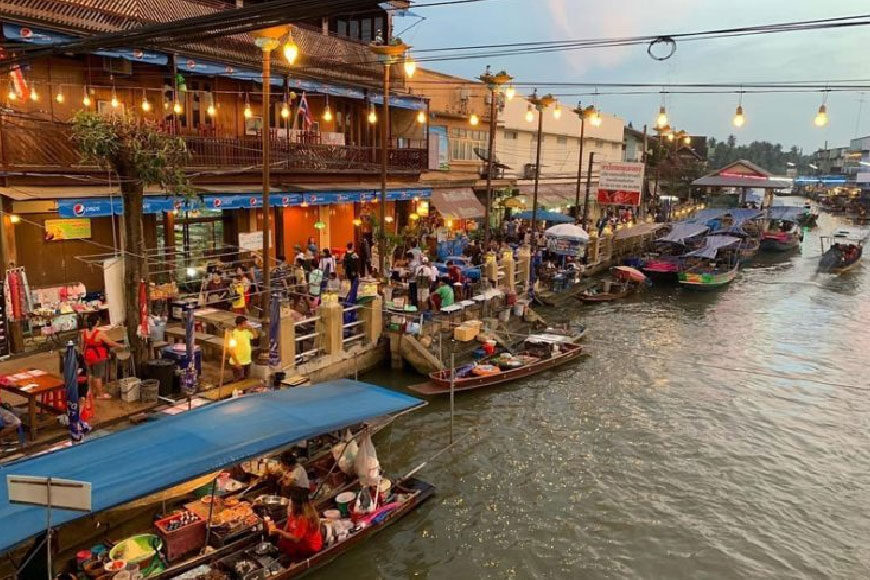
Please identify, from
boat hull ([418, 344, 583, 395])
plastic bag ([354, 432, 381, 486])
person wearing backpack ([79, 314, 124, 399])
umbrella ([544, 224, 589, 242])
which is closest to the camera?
plastic bag ([354, 432, 381, 486])

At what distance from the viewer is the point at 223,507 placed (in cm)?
1152

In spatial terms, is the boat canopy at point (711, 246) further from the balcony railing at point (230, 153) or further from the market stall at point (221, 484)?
the market stall at point (221, 484)

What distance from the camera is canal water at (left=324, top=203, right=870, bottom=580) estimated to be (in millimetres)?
12453

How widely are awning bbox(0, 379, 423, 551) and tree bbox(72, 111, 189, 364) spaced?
14.8 feet

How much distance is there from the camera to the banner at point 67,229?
19.2 m

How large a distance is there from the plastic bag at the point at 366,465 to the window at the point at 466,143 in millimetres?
30212

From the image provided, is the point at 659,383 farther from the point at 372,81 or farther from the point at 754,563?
the point at 372,81

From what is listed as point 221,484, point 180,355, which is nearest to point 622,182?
point 180,355

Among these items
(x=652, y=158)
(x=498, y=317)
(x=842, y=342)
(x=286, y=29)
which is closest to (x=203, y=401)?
(x=286, y=29)

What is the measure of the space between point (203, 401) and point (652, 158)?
236 feet

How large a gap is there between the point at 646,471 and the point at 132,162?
1421cm

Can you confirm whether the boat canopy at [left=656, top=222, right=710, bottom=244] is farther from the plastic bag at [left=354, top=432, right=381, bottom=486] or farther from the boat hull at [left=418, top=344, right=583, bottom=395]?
the plastic bag at [left=354, top=432, right=381, bottom=486]

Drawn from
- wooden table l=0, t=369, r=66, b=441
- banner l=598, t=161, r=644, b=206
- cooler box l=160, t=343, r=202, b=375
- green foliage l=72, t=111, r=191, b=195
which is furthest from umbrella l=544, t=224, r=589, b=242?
wooden table l=0, t=369, r=66, b=441

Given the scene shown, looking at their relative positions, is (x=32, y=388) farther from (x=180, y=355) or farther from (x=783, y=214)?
(x=783, y=214)
